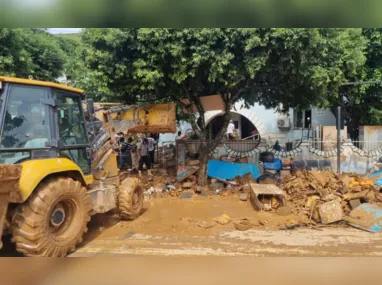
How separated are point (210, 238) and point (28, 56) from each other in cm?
926

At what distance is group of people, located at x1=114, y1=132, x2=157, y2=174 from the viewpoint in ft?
41.8

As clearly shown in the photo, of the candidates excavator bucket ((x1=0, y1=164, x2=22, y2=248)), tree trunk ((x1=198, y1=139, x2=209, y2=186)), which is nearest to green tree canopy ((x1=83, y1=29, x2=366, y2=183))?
tree trunk ((x1=198, y1=139, x2=209, y2=186))

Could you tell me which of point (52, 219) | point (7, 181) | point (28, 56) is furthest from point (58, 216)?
point (28, 56)

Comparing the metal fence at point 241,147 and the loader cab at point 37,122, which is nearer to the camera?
the loader cab at point 37,122

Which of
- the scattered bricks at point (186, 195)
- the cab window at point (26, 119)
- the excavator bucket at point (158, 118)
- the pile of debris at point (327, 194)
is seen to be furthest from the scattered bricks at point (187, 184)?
the cab window at point (26, 119)

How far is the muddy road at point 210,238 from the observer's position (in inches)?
207

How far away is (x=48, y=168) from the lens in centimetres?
474

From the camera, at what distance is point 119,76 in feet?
26.6

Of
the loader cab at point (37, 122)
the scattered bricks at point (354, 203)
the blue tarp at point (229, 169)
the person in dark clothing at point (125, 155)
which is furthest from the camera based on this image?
the person in dark clothing at point (125, 155)

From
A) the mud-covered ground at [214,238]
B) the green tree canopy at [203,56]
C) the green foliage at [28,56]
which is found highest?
the green foliage at [28,56]

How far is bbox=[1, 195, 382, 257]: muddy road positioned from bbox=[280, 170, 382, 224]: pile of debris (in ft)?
1.23

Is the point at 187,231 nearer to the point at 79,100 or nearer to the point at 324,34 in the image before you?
the point at 79,100

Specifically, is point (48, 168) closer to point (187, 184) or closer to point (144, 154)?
point (187, 184)

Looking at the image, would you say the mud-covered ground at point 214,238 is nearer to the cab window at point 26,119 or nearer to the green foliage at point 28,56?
the cab window at point 26,119
